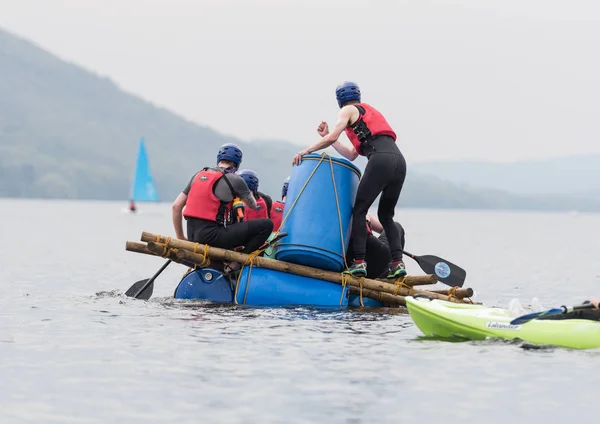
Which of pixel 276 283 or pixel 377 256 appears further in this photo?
pixel 377 256

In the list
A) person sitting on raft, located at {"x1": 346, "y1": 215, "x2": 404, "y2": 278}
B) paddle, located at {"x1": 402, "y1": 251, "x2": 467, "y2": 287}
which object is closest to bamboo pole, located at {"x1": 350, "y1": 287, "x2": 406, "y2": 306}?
person sitting on raft, located at {"x1": 346, "y1": 215, "x2": 404, "y2": 278}

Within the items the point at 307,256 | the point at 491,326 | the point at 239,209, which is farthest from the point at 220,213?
the point at 491,326

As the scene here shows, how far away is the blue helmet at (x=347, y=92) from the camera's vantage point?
48.3 feet

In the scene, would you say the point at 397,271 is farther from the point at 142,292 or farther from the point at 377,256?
the point at 142,292

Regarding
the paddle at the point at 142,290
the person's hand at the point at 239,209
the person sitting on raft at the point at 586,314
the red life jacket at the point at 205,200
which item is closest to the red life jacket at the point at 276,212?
the person's hand at the point at 239,209

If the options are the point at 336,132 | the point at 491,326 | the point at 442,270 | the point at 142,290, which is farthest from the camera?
the point at 142,290

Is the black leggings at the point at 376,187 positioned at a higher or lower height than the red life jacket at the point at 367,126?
lower

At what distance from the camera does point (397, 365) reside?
10.4m

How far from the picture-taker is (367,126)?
14.4 m

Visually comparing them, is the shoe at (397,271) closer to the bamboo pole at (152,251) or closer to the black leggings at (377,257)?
the black leggings at (377,257)

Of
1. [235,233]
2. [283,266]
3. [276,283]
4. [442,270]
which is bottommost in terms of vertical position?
[276,283]

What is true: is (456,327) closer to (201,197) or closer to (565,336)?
(565,336)

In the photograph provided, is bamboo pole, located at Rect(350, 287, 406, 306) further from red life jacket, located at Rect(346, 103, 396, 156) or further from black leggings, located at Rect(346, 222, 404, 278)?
red life jacket, located at Rect(346, 103, 396, 156)

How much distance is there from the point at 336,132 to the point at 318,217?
127 cm
